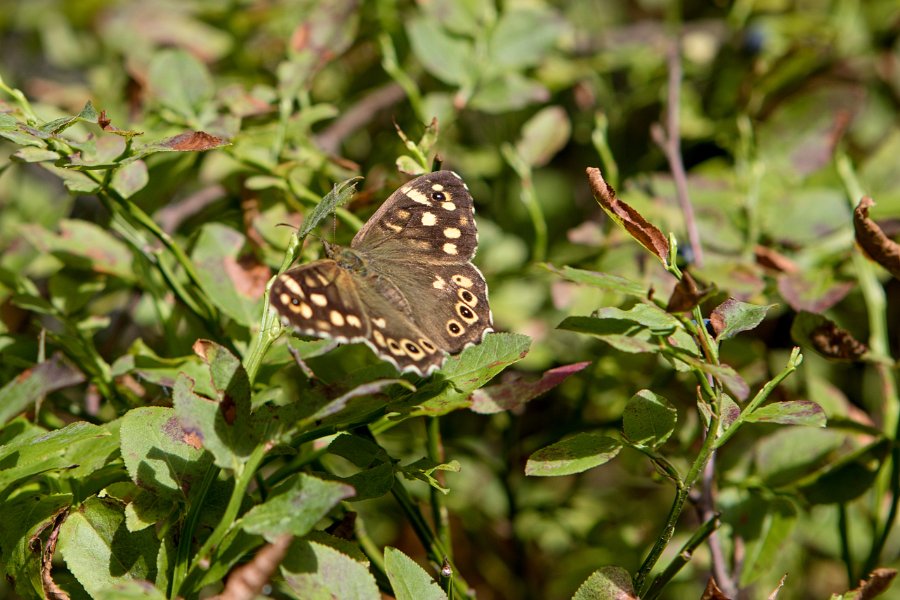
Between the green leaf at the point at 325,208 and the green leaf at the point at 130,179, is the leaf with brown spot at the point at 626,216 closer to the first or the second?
the green leaf at the point at 325,208

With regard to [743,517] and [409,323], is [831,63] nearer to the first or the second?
[743,517]

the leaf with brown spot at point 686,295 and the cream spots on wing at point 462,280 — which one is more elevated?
the leaf with brown spot at point 686,295

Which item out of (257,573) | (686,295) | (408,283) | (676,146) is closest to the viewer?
(257,573)

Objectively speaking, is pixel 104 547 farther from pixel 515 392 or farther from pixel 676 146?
pixel 676 146

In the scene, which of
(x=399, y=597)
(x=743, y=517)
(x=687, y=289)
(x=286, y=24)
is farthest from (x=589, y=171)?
(x=286, y=24)

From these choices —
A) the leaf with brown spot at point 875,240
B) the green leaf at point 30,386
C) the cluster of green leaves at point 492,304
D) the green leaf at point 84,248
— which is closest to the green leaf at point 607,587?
the cluster of green leaves at point 492,304

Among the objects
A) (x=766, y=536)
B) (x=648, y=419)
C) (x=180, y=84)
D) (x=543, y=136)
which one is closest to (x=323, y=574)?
(x=648, y=419)

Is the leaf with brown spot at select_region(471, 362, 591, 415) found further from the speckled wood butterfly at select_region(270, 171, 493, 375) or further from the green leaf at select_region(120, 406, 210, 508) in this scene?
the green leaf at select_region(120, 406, 210, 508)
